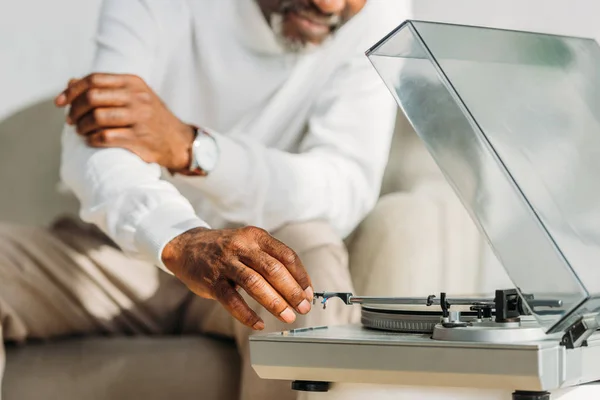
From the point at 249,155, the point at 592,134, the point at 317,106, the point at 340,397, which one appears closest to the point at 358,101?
the point at 317,106

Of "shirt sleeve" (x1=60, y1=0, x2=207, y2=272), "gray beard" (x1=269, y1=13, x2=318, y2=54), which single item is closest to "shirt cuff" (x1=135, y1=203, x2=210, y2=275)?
"shirt sleeve" (x1=60, y1=0, x2=207, y2=272)

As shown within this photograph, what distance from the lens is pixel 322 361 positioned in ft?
2.12

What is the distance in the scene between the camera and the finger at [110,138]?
1224 millimetres

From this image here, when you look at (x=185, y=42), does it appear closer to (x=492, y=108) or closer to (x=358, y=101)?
(x=358, y=101)

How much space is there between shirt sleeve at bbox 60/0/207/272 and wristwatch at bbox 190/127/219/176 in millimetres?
67

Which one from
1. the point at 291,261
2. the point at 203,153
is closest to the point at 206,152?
the point at 203,153

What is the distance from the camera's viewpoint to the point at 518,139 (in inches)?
26.3

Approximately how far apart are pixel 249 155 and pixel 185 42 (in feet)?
0.89

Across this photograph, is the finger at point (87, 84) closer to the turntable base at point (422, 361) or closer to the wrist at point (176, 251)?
the wrist at point (176, 251)

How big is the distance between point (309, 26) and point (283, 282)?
827mm

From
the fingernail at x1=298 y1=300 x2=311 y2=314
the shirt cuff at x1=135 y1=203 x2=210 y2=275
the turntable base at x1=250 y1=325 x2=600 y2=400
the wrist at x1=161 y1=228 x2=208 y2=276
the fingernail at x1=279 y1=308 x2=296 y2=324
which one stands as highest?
the shirt cuff at x1=135 y1=203 x2=210 y2=275

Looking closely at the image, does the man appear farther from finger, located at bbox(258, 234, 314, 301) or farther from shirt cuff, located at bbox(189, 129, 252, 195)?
finger, located at bbox(258, 234, 314, 301)

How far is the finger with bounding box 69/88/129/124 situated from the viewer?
1266 millimetres

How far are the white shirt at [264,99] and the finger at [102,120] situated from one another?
0.13 metres
